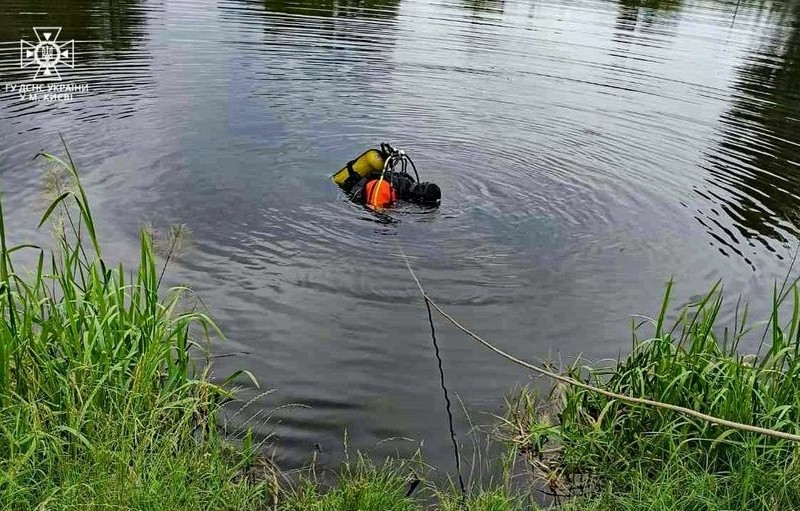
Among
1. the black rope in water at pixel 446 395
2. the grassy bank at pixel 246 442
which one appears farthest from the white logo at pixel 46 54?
the grassy bank at pixel 246 442

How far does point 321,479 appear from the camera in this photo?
445 cm

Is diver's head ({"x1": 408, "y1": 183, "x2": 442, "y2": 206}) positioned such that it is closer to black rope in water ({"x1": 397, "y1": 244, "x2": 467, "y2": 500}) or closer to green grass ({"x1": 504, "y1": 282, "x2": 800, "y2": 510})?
black rope in water ({"x1": 397, "y1": 244, "x2": 467, "y2": 500})

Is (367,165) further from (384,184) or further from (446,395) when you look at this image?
(446,395)

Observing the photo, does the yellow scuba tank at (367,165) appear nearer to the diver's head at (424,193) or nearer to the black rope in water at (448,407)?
the diver's head at (424,193)

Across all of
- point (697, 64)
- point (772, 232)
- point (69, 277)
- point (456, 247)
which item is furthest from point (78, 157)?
point (697, 64)

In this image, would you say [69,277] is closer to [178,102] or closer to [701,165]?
[178,102]

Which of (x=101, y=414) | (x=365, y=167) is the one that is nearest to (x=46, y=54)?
(x=365, y=167)

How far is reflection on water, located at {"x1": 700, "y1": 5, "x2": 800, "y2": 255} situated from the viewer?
9.22 m

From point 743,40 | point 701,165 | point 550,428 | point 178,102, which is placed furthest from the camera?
point 743,40

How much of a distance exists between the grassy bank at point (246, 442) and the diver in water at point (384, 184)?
440cm

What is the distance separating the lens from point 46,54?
1461cm

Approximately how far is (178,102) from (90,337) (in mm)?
9674

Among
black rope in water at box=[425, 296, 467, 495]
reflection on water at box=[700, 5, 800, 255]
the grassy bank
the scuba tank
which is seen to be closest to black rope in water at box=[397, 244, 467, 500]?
black rope in water at box=[425, 296, 467, 495]

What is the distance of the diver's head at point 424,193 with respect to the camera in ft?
28.4
